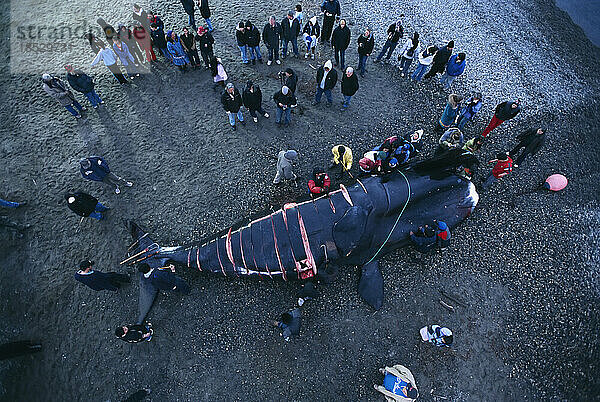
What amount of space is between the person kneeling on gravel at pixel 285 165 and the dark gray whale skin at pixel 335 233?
155 centimetres

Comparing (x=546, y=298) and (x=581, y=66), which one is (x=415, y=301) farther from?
→ (x=581, y=66)

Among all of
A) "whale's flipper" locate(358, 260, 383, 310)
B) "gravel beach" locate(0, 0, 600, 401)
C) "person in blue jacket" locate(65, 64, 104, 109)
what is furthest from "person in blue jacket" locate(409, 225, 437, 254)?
"person in blue jacket" locate(65, 64, 104, 109)

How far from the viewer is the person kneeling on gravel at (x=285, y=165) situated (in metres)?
9.34

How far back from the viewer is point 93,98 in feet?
38.9

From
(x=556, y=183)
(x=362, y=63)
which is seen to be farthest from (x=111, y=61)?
(x=556, y=183)

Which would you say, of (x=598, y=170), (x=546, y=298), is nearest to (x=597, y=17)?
(x=598, y=170)

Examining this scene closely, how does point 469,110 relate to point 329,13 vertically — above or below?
below

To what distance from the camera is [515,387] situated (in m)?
8.00

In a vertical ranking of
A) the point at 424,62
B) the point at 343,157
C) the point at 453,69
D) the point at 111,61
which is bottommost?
the point at 111,61

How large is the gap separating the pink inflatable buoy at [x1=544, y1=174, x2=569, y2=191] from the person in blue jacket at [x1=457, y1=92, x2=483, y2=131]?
10.9 ft

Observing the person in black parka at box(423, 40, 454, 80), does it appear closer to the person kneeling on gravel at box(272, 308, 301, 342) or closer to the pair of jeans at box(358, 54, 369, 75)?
the pair of jeans at box(358, 54, 369, 75)

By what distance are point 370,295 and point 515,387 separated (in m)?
4.22

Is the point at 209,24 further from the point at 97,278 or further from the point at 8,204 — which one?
the point at 97,278

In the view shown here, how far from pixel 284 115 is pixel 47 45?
38.7ft
